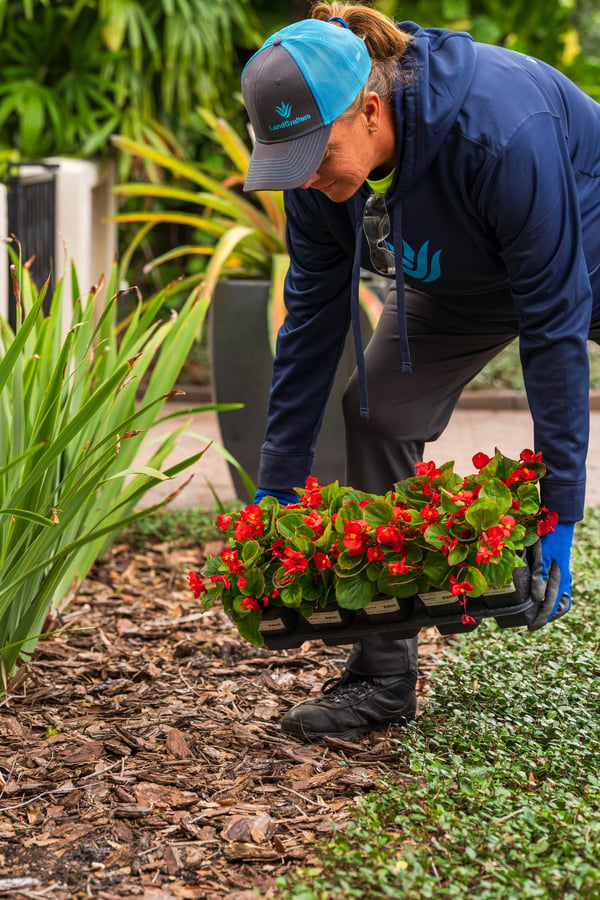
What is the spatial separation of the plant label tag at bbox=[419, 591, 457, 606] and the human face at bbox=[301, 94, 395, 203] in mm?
808

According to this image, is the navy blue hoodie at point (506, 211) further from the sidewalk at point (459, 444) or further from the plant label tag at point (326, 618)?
the sidewalk at point (459, 444)

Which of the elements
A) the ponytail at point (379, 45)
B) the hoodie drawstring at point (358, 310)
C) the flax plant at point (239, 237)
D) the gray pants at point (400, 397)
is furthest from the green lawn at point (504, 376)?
the ponytail at point (379, 45)

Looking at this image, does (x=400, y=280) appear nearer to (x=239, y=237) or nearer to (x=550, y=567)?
(x=550, y=567)

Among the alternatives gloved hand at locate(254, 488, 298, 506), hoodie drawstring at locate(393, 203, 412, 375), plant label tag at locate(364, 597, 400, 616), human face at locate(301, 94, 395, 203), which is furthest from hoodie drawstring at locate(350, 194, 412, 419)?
plant label tag at locate(364, 597, 400, 616)

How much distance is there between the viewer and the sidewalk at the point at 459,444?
502 centimetres

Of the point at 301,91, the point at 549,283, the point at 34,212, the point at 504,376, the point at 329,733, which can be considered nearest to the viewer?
the point at 301,91

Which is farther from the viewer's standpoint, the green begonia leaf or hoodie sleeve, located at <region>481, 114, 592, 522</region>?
the green begonia leaf

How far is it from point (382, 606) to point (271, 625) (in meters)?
0.25

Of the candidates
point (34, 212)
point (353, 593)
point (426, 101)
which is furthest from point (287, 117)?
point (34, 212)

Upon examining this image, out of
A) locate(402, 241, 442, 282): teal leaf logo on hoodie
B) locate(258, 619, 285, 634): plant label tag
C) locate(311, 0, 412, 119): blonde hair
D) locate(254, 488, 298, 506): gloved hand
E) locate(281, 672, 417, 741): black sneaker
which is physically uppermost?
locate(311, 0, 412, 119): blonde hair

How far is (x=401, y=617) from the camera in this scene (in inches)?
87.9

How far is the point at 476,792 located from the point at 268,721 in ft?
2.22

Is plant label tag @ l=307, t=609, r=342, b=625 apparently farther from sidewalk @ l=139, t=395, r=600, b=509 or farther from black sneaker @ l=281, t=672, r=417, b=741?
sidewalk @ l=139, t=395, r=600, b=509

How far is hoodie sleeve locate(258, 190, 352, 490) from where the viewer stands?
2.46 m
